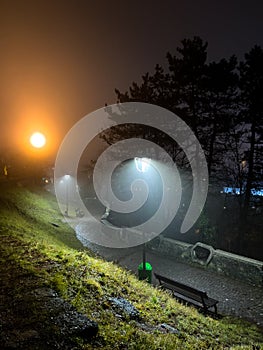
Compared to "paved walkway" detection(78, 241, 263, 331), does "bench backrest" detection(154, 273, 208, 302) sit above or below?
above

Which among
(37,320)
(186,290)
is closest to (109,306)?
(37,320)

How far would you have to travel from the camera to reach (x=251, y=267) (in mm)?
12188

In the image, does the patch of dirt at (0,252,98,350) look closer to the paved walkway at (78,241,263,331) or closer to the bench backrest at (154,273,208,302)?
the bench backrest at (154,273,208,302)

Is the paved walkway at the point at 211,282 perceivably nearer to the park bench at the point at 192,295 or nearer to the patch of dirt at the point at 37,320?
the park bench at the point at 192,295

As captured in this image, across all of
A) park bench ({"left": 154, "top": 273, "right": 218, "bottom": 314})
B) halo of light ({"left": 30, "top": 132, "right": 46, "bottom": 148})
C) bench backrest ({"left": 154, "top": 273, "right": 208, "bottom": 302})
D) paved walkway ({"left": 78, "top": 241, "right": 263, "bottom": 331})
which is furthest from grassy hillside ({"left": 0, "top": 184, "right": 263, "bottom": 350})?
halo of light ({"left": 30, "top": 132, "right": 46, "bottom": 148})

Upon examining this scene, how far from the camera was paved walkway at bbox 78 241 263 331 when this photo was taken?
9945 millimetres

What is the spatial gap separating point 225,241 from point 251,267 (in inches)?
383

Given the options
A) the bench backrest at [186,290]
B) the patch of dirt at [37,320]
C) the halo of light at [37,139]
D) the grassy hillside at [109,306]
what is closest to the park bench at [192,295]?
the bench backrest at [186,290]

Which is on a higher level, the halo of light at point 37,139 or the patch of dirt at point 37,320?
the halo of light at point 37,139

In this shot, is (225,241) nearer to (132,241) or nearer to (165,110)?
(132,241)

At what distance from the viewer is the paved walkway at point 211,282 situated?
32.6 ft

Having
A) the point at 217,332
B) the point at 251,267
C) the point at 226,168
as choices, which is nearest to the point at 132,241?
the point at 251,267

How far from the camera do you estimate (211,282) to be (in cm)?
1241

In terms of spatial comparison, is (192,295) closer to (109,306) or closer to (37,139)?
(109,306)
